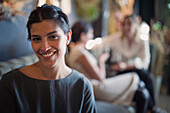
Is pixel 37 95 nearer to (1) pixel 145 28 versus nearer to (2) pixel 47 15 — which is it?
(2) pixel 47 15

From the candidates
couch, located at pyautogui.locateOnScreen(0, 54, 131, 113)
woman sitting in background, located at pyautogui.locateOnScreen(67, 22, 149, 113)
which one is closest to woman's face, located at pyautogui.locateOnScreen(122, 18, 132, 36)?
woman sitting in background, located at pyautogui.locateOnScreen(67, 22, 149, 113)

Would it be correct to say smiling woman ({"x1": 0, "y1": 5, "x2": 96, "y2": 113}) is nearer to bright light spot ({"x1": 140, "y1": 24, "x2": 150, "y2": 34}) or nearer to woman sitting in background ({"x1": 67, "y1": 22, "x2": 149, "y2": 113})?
woman sitting in background ({"x1": 67, "y1": 22, "x2": 149, "y2": 113})

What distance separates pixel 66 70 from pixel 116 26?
306 cm

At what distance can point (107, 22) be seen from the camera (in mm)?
4066

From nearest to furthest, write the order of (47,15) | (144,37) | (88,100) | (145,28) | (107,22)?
(47,15), (88,100), (145,28), (144,37), (107,22)

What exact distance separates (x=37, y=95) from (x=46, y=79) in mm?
A: 80

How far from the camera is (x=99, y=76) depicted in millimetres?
1738

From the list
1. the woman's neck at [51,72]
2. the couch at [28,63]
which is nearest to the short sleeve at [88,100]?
the woman's neck at [51,72]

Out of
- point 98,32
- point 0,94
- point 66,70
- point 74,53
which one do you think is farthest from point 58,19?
point 98,32

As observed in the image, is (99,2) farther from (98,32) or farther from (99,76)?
(99,76)

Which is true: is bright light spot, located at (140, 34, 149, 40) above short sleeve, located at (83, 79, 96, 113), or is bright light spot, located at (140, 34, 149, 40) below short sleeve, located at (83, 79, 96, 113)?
above

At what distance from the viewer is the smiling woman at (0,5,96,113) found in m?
0.76

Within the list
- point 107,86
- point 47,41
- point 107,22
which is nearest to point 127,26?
point 107,86

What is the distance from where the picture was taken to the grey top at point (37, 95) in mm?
780
